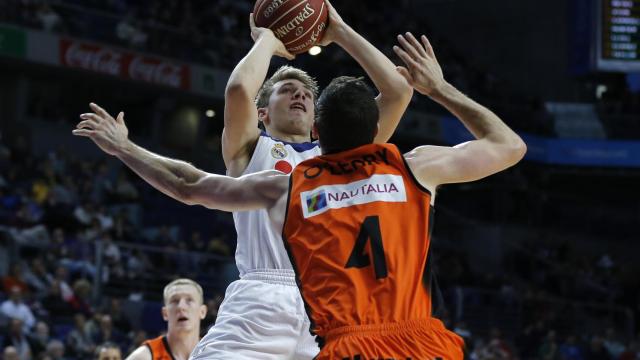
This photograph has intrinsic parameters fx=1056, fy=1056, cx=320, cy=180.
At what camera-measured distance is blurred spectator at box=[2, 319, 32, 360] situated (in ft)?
38.7

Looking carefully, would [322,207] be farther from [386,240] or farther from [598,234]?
[598,234]

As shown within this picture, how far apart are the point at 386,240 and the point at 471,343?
14416mm

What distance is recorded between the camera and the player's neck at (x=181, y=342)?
301 inches

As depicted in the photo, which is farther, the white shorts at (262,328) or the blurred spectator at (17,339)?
the blurred spectator at (17,339)

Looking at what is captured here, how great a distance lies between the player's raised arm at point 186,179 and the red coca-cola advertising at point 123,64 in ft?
54.6

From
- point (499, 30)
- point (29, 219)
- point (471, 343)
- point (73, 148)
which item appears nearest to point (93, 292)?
point (29, 219)

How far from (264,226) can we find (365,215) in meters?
1.51

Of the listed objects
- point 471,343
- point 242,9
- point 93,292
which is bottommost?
point 471,343

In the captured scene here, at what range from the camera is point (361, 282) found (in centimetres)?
374

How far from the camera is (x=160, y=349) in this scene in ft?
25.1

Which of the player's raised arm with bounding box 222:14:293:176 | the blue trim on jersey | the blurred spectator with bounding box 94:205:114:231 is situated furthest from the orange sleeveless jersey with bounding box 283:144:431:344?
the blurred spectator with bounding box 94:205:114:231

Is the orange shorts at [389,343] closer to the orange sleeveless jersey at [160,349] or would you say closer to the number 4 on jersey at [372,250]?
the number 4 on jersey at [372,250]

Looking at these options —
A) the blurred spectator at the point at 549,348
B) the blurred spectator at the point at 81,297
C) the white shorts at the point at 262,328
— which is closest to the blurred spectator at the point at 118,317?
the blurred spectator at the point at 81,297

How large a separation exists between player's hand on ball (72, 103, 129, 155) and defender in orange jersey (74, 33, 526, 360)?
0.57 m
